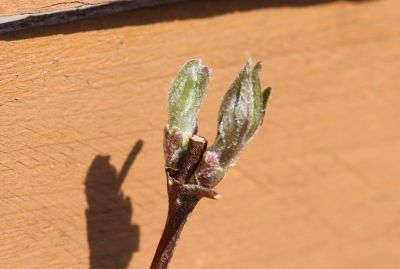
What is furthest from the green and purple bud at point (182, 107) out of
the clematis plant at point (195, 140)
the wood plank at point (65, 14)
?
the wood plank at point (65, 14)

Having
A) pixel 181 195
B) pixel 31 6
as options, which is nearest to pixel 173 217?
pixel 181 195

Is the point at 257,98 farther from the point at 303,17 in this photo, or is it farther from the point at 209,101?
Answer: the point at 303,17

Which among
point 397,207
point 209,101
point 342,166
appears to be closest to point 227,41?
point 209,101

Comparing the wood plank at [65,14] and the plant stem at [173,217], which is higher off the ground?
the wood plank at [65,14]

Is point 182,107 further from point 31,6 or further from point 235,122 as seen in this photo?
point 31,6

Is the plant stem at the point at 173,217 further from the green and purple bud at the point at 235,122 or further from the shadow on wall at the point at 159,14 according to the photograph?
the shadow on wall at the point at 159,14
